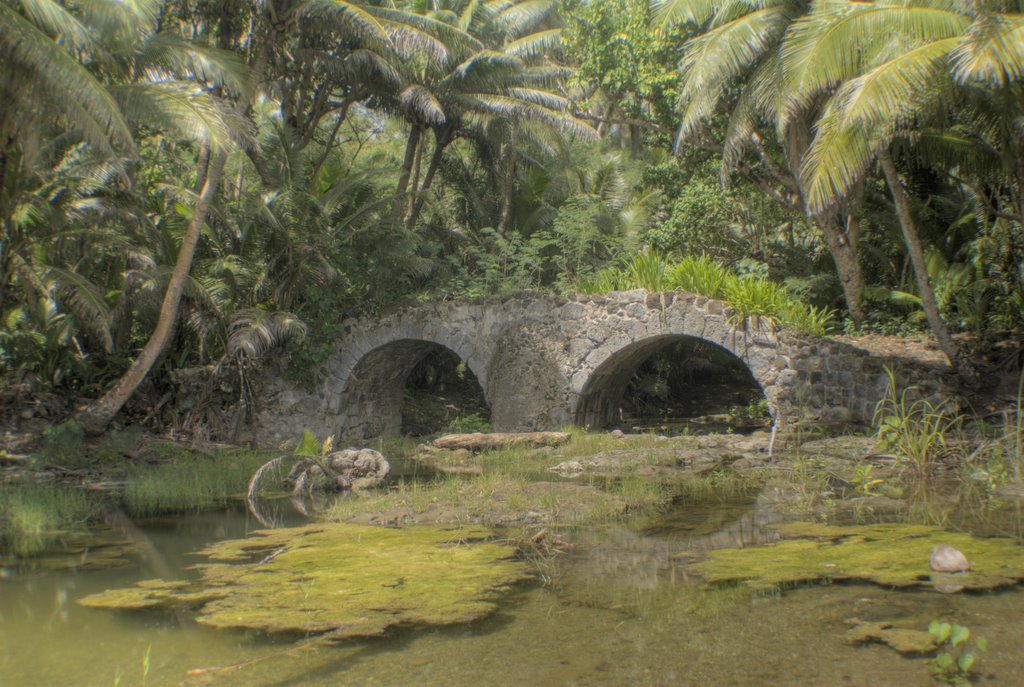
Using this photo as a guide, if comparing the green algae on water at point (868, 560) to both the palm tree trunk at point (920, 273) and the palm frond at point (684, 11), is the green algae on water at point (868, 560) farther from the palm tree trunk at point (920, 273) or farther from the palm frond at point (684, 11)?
the palm frond at point (684, 11)

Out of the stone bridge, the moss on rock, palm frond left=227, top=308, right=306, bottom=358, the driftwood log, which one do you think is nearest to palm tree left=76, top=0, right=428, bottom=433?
palm frond left=227, top=308, right=306, bottom=358

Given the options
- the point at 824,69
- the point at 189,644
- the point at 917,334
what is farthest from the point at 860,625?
the point at 917,334

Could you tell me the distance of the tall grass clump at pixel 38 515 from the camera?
6.17m

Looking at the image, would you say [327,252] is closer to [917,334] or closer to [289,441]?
[289,441]

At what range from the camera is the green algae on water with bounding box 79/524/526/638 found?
3930 millimetres

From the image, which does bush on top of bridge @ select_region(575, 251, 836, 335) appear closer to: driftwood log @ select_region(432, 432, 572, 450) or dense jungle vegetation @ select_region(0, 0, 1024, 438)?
dense jungle vegetation @ select_region(0, 0, 1024, 438)

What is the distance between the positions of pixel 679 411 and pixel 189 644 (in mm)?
16585

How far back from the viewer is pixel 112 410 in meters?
11.9

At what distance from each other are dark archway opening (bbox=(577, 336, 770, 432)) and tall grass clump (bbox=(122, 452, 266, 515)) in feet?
19.4

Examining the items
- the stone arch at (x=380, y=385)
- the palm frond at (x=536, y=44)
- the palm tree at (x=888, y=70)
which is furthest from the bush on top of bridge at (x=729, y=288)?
the palm frond at (x=536, y=44)

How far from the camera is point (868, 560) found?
15.0ft

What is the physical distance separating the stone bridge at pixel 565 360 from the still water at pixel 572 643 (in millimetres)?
7557

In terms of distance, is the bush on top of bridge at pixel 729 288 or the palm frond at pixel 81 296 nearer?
the palm frond at pixel 81 296

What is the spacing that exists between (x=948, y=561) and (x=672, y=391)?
53.2ft
